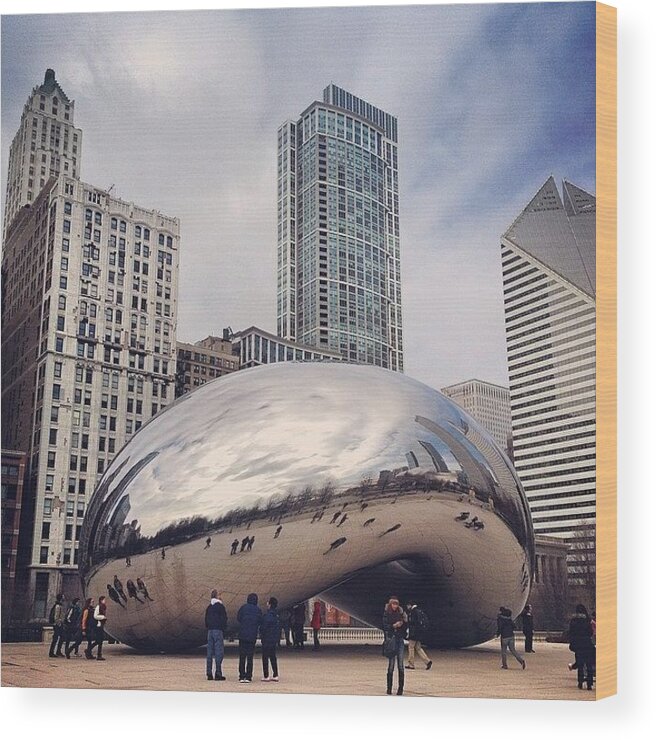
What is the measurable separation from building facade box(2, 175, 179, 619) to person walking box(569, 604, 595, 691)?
7041mm

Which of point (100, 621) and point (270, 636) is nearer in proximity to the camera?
point (270, 636)

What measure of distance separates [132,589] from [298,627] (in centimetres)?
348

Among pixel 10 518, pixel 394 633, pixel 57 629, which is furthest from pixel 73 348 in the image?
pixel 394 633

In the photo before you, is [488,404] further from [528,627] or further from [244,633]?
[244,633]

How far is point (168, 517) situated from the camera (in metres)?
12.3

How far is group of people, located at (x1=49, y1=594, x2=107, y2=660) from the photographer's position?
43.0 feet

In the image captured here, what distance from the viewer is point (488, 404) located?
1609 centimetres

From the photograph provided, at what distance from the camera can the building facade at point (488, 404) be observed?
15.5 m

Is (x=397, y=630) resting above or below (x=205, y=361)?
below

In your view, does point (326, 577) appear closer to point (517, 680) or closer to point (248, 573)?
point (248, 573)

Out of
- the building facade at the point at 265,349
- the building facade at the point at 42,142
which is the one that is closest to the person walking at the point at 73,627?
the building facade at the point at 265,349

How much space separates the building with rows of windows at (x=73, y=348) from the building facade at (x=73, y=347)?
28 millimetres

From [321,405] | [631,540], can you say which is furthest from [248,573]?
[631,540]

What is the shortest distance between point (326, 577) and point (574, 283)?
543cm
